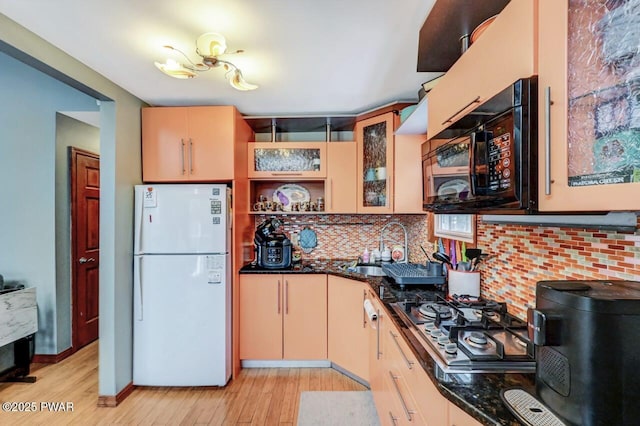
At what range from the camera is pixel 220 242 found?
7.84ft

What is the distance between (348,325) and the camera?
2455 millimetres

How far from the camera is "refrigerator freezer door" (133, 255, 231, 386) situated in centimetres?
237

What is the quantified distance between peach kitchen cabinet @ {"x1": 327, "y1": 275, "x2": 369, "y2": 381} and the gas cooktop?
2.62 feet

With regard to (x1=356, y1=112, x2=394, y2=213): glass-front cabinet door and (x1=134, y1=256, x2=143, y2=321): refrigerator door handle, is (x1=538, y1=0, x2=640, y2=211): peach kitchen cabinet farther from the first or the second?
(x1=134, y1=256, x2=143, y2=321): refrigerator door handle

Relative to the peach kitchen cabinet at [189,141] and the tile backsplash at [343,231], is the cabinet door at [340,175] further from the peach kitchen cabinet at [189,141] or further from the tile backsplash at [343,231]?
the peach kitchen cabinet at [189,141]

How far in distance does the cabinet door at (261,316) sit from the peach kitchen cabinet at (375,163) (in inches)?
41.6

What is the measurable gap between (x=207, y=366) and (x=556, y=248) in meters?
2.42

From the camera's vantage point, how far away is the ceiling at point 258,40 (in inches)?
54.0

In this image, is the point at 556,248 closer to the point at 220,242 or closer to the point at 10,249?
the point at 220,242

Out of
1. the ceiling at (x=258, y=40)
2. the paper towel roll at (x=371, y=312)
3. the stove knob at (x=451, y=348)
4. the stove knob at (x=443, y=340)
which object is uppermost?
the ceiling at (x=258, y=40)

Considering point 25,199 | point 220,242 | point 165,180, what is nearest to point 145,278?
point 220,242

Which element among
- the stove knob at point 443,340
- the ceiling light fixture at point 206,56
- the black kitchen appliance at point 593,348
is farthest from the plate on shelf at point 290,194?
the black kitchen appliance at point 593,348

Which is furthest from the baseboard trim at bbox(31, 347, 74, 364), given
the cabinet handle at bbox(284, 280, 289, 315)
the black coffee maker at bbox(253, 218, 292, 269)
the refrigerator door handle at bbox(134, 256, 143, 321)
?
the cabinet handle at bbox(284, 280, 289, 315)

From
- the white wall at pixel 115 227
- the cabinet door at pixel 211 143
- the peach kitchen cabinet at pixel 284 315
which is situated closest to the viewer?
Result: the white wall at pixel 115 227
